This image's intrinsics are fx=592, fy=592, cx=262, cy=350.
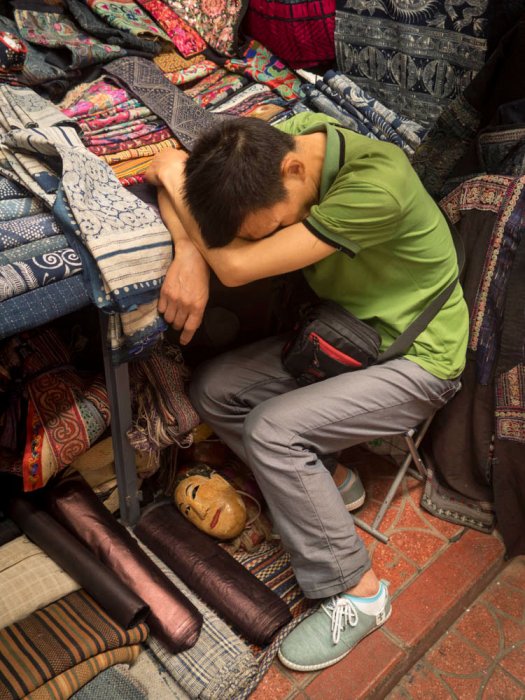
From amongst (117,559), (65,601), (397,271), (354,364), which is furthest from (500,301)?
(65,601)

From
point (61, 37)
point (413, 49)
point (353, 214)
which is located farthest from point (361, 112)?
point (61, 37)

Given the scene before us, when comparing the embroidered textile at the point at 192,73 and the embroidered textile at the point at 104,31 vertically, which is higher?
the embroidered textile at the point at 104,31

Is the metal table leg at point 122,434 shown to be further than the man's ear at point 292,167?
Yes

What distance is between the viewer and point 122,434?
154 centimetres

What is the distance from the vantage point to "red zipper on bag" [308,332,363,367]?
1.46 m

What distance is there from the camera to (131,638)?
1.38 meters

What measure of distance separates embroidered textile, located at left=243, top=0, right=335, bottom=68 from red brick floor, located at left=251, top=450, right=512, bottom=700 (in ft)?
4.54

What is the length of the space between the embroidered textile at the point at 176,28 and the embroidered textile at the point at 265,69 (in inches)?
4.3

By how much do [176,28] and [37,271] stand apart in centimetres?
107

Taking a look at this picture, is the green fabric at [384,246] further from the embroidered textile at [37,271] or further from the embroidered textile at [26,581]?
the embroidered textile at [26,581]

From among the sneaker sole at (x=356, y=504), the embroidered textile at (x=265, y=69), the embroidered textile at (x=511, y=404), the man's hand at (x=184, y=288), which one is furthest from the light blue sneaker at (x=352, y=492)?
the embroidered textile at (x=265, y=69)

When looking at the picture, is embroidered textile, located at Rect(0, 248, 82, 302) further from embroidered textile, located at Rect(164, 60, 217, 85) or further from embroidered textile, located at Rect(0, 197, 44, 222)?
embroidered textile, located at Rect(164, 60, 217, 85)

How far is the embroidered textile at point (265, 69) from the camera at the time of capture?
5.80 feet

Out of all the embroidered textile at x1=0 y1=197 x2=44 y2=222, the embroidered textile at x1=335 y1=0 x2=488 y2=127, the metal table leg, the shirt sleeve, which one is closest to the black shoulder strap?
the shirt sleeve
